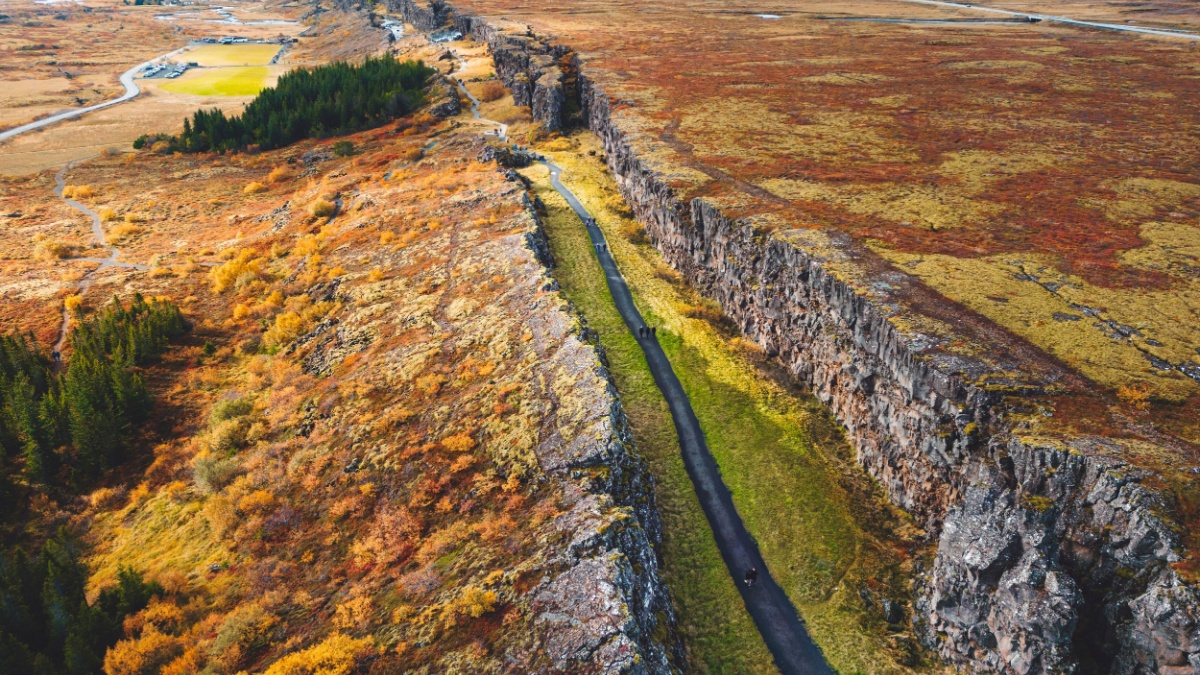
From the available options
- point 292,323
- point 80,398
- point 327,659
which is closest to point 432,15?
point 292,323

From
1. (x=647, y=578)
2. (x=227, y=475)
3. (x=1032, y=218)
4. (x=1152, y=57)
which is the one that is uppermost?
(x=1152, y=57)

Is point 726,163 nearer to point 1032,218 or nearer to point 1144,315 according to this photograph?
point 1032,218

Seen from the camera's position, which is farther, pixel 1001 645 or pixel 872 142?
pixel 872 142

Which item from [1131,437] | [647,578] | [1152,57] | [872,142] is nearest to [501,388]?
[647,578]

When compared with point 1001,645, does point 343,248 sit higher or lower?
higher

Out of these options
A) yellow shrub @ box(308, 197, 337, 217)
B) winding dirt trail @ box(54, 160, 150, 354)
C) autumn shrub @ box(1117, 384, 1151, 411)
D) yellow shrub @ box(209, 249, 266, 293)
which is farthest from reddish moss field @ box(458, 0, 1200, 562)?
winding dirt trail @ box(54, 160, 150, 354)

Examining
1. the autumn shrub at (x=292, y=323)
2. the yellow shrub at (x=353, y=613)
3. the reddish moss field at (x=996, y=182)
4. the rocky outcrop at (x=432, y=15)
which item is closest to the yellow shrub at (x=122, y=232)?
the autumn shrub at (x=292, y=323)

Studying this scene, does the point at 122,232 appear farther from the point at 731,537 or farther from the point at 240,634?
the point at 731,537
